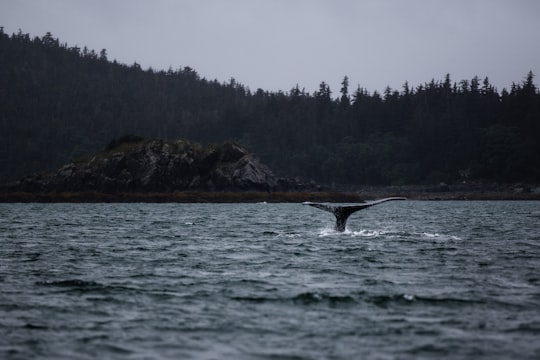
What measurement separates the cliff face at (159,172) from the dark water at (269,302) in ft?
283

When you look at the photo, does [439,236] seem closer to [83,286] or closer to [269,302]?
[269,302]

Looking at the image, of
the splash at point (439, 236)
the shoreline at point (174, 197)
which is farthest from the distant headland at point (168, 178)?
the splash at point (439, 236)

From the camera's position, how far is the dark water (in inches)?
424

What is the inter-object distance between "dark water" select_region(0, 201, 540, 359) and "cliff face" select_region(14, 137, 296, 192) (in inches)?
3400

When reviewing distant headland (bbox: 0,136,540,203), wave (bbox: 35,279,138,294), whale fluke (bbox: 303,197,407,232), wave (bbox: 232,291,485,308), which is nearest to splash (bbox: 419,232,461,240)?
whale fluke (bbox: 303,197,407,232)

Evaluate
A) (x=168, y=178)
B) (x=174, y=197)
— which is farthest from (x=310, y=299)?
(x=168, y=178)

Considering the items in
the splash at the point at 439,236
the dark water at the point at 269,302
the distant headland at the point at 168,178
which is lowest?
the dark water at the point at 269,302

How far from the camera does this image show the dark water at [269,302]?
10781 mm

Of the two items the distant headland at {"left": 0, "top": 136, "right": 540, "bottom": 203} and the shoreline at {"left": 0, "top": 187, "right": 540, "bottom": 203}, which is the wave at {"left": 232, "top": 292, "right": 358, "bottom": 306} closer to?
the shoreline at {"left": 0, "top": 187, "right": 540, "bottom": 203}

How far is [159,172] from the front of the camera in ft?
372

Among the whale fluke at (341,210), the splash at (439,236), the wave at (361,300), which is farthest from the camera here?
the splash at (439,236)

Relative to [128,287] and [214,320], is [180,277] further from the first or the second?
[214,320]

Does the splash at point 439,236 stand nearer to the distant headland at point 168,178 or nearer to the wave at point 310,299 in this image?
the wave at point 310,299

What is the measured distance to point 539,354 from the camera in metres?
10.3
